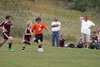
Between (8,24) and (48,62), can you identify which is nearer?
(48,62)

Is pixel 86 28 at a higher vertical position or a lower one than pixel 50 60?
higher

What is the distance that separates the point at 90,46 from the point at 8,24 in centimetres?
746

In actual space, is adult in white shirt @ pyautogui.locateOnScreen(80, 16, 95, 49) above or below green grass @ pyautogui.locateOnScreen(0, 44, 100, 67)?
above

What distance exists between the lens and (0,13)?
3953cm

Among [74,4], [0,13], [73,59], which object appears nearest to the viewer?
[73,59]

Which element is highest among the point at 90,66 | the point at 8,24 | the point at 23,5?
the point at 23,5

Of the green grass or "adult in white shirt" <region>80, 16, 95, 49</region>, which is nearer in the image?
the green grass

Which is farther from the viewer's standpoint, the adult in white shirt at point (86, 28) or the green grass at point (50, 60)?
the adult in white shirt at point (86, 28)

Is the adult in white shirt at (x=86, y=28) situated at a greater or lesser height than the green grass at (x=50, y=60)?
greater

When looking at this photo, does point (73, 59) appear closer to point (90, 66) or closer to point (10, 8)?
point (90, 66)

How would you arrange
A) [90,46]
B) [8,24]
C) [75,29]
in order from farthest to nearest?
[75,29] → [90,46] → [8,24]

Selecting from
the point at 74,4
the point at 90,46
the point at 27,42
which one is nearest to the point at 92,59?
the point at 27,42

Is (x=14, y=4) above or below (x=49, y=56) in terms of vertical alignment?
above

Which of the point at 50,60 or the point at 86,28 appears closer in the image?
the point at 50,60
